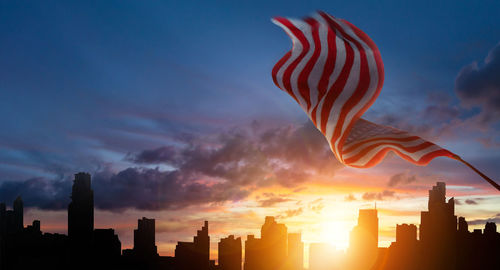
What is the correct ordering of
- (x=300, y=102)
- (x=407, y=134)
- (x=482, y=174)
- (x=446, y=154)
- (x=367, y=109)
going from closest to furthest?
(x=482, y=174) → (x=446, y=154) → (x=407, y=134) → (x=367, y=109) → (x=300, y=102)

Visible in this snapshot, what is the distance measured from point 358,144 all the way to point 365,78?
2.90 m

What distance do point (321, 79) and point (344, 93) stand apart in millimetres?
1251

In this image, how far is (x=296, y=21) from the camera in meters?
22.5

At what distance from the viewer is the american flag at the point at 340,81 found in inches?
848

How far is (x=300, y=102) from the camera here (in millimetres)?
23453

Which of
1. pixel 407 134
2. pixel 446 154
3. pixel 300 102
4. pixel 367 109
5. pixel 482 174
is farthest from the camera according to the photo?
pixel 300 102

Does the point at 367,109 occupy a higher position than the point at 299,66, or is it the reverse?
the point at 299,66

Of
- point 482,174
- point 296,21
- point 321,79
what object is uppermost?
point 296,21

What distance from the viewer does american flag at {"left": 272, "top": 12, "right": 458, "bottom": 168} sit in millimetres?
21531

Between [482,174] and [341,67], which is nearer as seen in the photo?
[482,174]

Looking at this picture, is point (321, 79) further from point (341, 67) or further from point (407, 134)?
point (407, 134)

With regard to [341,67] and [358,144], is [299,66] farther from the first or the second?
[358,144]

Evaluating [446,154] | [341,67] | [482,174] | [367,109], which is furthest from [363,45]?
[482,174]

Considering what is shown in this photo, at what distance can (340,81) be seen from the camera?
2209 centimetres
